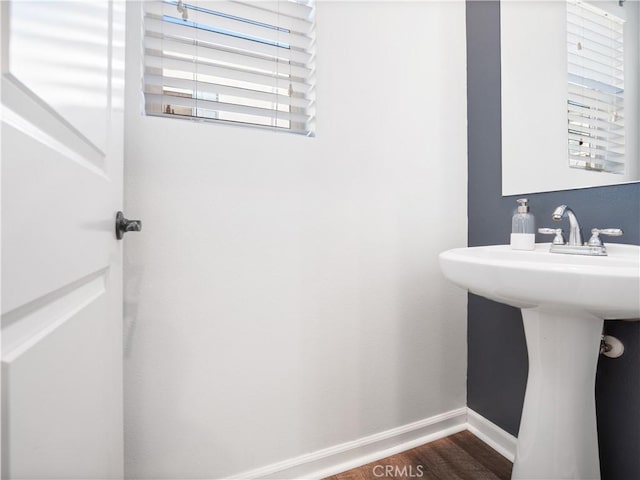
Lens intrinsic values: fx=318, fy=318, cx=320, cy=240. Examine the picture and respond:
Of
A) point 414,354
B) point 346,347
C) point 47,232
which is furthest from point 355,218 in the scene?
point 47,232

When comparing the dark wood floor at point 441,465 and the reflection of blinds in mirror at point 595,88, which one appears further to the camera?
the dark wood floor at point 441,465

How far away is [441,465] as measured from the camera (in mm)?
1129

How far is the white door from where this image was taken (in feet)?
1.01

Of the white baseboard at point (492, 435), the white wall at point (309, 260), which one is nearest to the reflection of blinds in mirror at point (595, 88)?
the white wall at point (309, 260)

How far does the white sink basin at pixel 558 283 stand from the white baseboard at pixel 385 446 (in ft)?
2.58

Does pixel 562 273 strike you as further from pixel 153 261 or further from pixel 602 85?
pixel 153 261

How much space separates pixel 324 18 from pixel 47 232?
41.8 inches

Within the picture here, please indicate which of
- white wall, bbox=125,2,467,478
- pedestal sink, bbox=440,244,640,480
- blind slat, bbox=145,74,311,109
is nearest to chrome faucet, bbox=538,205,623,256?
pedestal sink, bbox=440,244,640,480

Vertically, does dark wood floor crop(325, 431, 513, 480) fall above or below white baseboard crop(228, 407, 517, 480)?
below

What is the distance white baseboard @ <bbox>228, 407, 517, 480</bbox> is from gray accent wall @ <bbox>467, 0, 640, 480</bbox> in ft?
0.18

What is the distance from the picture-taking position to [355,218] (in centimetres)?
113

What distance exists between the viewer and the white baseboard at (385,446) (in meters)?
1.04

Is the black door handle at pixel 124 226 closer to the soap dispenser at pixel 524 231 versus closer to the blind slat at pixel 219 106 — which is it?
the blind slat at pixel 219 106

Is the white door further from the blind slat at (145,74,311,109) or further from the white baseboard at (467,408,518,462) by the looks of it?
the white baseboard at (467,408,518,462)
